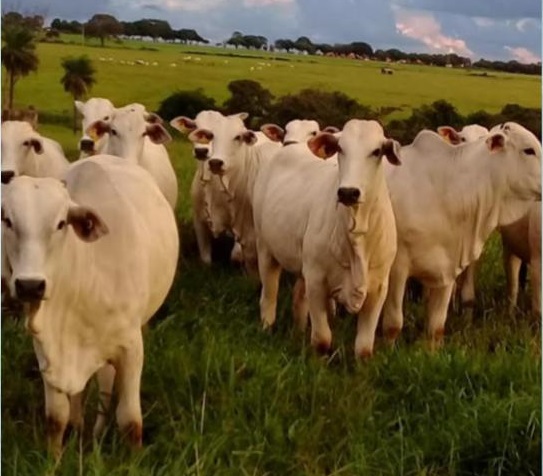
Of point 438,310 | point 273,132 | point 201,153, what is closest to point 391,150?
point 438,310

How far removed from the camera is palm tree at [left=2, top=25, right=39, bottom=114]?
5516 mm

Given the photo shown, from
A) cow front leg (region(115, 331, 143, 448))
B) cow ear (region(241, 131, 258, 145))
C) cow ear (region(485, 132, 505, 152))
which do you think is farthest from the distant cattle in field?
cow ear (region(485, 132, 505, 152))

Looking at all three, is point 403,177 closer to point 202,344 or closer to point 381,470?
point 202,344

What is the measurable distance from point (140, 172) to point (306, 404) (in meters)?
1.39

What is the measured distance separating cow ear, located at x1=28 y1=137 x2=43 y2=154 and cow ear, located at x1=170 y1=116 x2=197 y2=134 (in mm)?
1542

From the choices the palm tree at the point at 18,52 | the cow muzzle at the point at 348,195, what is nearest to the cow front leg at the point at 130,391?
the cow muzzle at the point at 348,195

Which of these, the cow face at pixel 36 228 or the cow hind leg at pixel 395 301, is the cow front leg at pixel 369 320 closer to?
the cow hind leg at pixel 395 301

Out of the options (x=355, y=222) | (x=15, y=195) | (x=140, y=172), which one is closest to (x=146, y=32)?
(x=140, y=172)

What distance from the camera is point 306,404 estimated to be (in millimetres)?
4840

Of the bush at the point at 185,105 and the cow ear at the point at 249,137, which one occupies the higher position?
the bush at the point at 185,105

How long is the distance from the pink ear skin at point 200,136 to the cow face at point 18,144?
4.78 feet

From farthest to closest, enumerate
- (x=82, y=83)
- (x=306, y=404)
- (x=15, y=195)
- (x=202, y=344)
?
(x=82, y=83) < (x=202, y=344) < (x=306, y=404) < (x=15, y=195)

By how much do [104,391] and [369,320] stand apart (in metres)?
1.55

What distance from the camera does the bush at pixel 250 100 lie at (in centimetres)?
752
